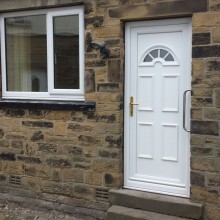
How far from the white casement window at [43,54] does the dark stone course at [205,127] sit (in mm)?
1591

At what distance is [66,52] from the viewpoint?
16.7ft

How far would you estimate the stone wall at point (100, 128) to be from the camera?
411cm

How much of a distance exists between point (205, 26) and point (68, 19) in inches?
74.9

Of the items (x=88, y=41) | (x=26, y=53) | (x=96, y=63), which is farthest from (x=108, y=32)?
(x=26, y=53)

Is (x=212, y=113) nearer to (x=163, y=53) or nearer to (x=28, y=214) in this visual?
(x=163, y=53)

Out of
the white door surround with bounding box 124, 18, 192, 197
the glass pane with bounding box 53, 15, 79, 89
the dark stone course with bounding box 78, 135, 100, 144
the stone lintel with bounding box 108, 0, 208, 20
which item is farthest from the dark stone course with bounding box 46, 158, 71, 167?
the stone lintel with bounding box 108, 0, 208, 20

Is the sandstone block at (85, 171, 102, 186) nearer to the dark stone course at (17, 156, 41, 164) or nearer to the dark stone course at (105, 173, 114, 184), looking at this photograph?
the dark stone course at (105, 173, 114, 184)

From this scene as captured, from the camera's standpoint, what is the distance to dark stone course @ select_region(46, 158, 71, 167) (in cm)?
505

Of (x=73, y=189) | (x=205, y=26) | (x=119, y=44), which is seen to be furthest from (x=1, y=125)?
(x=205, y=26)

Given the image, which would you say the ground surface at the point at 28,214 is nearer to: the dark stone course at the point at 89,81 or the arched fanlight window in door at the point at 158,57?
the dark stone course at the point at 89,81

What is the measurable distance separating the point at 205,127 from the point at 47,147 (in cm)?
220

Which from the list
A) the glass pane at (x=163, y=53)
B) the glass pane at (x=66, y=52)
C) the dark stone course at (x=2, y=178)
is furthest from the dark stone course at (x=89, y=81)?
the dark stone course at (x=2, y=178)

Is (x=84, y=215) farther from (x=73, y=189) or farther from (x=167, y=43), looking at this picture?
(x=167, y=43)

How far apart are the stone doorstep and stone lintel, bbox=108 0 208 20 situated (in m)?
2.14
